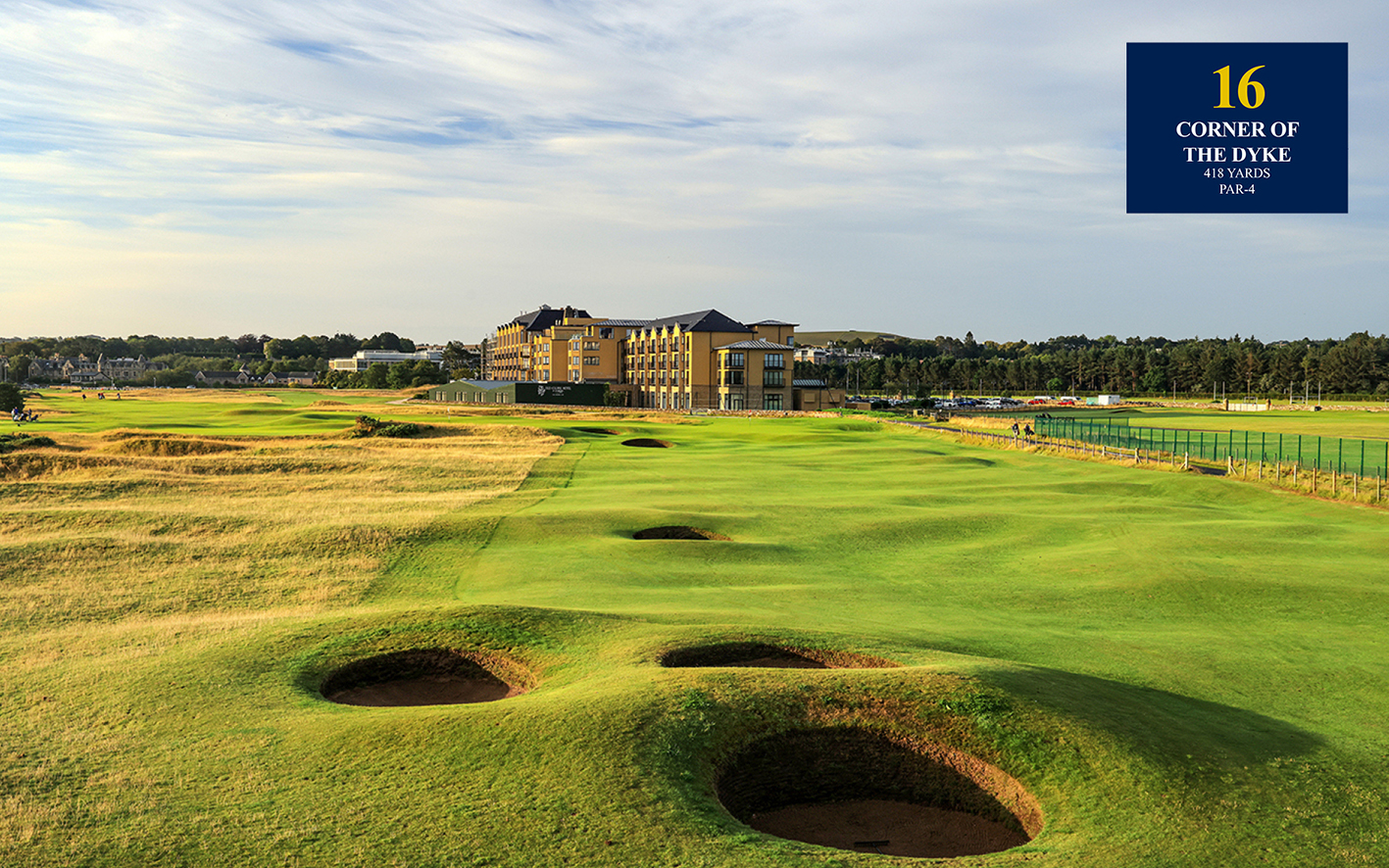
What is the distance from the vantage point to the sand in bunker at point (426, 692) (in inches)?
647

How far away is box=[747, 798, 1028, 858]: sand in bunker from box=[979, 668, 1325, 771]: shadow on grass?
2.18 meters

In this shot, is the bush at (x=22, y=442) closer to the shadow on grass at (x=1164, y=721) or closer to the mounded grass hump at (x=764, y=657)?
the mounded grass hump at (x=764, y=657)

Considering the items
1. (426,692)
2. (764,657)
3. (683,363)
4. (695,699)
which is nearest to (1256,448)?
(764,657)

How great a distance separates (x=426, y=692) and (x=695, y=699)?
5.75 metres

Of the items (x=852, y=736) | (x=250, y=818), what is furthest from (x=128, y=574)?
(x=852, y=736)

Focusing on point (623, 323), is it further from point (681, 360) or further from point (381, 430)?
point (381, 430)

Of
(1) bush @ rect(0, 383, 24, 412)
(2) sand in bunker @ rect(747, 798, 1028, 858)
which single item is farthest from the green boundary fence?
(1) bush @ rect(0, 383, 24, 412)

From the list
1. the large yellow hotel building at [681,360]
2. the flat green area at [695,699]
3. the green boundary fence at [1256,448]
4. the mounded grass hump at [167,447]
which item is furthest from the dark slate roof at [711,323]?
the flat green area at [695,699]

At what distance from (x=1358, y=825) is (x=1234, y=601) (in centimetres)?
1327

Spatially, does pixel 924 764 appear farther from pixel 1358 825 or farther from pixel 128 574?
pixel 128 574

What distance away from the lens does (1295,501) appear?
135ft

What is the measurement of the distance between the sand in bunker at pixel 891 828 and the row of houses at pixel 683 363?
12612 centimetres

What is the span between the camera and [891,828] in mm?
12672

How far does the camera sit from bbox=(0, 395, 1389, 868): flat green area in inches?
416
